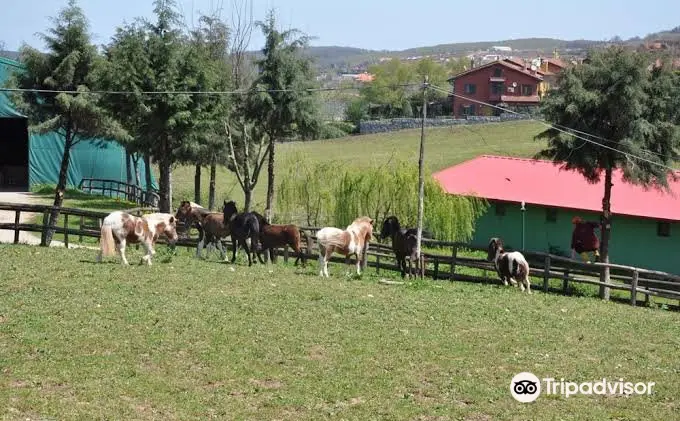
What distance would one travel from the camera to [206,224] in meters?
21.9

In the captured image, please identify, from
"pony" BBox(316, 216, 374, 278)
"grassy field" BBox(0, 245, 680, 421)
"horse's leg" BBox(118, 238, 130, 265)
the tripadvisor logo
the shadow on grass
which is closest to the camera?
"grassy field" BBox(0, 245, 680, 421)

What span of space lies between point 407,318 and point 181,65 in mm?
17247

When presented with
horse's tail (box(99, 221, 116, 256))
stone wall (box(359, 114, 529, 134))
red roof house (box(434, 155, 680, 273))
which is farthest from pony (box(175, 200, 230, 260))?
stone wall (box(359, 114, 529, 134))

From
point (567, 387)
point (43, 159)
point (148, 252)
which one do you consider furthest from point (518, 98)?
point (567, 387)

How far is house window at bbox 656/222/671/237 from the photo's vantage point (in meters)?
30.7

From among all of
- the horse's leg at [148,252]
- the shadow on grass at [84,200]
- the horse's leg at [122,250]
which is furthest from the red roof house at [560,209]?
the horse's leg at [122,250]

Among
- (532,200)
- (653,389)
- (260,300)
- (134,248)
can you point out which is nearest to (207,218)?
(134,248)

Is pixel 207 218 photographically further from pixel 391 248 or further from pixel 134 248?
pixel 391 248

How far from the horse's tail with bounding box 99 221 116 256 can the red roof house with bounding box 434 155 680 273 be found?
1747cm

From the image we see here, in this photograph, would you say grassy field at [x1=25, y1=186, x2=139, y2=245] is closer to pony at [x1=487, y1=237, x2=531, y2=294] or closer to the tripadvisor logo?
pony at [x1=487, y1=237, x2=531, y2=294]

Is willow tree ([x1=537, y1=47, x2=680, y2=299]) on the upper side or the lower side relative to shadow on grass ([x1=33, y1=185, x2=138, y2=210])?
upper

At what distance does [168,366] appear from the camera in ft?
38.9

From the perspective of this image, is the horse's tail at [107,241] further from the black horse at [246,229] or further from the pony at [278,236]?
the pony at [278,236]

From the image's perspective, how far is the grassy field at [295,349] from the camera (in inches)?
423
